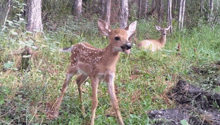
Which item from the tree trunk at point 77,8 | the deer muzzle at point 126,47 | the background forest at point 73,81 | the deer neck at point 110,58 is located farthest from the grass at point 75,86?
the tree trunk at point 77,8

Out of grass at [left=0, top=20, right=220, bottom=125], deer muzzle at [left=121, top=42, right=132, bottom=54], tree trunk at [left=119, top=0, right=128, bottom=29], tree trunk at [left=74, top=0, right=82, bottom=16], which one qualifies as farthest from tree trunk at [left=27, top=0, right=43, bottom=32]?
tree trunk at [left=74, top=0, right=82, bottom=16]

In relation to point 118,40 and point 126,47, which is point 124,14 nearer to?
point 118,40

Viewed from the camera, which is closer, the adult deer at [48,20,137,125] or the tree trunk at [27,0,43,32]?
the adult deer at [48,20,137,125]

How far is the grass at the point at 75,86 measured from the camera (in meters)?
3.54

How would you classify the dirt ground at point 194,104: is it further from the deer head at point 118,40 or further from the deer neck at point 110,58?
the deer head at point 118,40

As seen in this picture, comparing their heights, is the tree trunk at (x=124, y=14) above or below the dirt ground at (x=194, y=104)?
above

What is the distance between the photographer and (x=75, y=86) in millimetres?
4641

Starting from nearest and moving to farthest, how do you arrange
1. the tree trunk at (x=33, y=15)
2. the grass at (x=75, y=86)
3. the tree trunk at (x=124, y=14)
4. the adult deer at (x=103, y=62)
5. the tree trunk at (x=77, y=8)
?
the adult deer at (x=103, y=62), the grass at (x=75, y=86), the tree trunk at (x=33, y=15), the tree trunk at (x=124, y=14), the tree trunk at (x=77, y=8)

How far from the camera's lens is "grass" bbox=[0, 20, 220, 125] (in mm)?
3539

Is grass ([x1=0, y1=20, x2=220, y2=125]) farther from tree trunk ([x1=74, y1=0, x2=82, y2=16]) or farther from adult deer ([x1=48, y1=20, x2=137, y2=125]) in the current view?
tree trunk ([x1=74, y1=0, x2=82, y2=16])

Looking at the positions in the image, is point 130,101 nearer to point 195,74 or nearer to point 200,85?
point 200,85

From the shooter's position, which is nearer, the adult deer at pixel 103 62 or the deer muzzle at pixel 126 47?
the deer muzzle at pixel 126 47

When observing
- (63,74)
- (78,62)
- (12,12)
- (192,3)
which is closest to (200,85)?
(78,62)

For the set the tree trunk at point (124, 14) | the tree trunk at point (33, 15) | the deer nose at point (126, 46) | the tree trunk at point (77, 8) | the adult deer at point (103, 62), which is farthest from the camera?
the tree trunk at point (77, 8)
